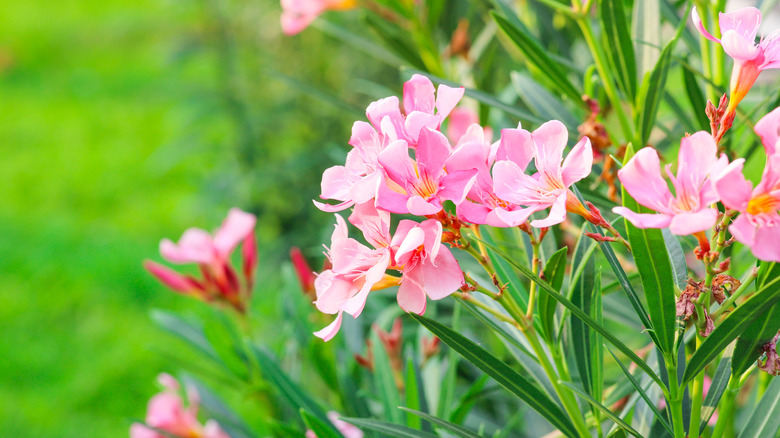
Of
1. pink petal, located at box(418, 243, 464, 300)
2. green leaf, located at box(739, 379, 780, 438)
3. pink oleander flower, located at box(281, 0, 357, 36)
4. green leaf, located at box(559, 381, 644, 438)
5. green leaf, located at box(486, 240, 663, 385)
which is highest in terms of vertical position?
pink oleander flower, located at box(281, 0, 357, 36)

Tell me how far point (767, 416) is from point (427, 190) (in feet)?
1.12

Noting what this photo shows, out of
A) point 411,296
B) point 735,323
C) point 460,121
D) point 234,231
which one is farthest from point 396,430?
point 460,121

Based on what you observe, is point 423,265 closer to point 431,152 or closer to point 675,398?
point 431,152

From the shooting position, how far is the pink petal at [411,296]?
46 cm

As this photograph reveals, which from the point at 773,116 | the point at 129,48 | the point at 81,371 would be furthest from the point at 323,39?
the point at 129,48

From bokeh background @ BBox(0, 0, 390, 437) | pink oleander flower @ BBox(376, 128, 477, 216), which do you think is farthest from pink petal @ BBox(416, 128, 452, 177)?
bokeh background @ BBox(0, 0, 390, 437)

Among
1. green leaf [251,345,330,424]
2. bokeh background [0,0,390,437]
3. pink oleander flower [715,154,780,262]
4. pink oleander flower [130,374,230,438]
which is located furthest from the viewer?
bokeh background [0,0,390,437]

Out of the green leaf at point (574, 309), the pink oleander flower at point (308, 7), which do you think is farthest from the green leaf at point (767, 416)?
the pink oleander flower at point (308, 7)

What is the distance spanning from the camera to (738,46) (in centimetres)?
44

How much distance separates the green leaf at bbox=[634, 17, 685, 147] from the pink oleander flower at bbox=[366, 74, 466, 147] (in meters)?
0.23

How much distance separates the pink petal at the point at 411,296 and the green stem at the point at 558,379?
0.11 metres

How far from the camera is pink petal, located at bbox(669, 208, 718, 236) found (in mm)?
350

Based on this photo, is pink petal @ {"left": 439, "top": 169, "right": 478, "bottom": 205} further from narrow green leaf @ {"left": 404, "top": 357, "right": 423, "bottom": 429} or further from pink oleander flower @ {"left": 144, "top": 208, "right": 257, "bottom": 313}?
pink oleander flower @ {"left": 144, "top": 208, "right": 257, "bottom": 313}

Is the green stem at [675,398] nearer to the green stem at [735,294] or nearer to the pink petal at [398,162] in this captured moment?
the green stem at [735,294]
